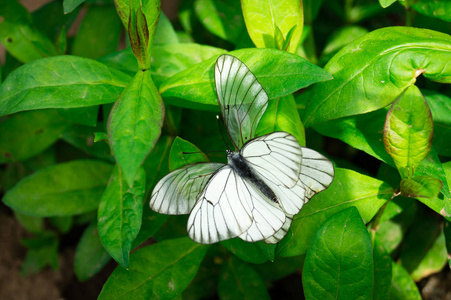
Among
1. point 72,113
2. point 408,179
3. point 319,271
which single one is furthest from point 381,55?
point 72,113

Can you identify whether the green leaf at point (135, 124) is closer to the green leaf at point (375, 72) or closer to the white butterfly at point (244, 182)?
the white butterfly at point (244, 182)

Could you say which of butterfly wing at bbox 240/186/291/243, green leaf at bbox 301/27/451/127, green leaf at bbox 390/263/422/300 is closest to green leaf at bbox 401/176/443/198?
green leaf at bbox 301/27/451/127

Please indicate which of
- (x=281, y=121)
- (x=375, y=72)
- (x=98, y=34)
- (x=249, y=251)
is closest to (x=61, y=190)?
(x=98, y=34)

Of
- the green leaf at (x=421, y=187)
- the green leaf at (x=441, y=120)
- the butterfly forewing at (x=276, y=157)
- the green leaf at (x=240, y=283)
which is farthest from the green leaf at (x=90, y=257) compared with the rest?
the green leaf at (x=441, y=120)

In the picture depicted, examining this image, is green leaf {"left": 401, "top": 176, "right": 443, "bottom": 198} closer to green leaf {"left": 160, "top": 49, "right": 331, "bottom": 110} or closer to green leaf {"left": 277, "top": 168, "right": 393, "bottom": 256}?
green leaf {"left": 277, "top": 168, "right": 393, "bottom": 256}

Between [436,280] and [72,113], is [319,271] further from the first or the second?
[72,113]

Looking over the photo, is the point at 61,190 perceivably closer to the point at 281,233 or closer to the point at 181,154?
the point at 181,154
